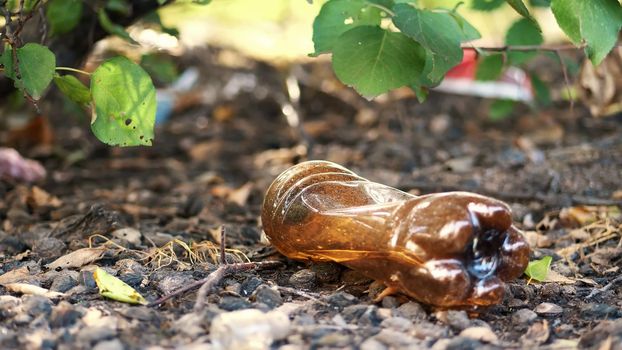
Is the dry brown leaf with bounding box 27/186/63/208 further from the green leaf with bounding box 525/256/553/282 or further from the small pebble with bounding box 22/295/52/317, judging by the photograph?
the green leaf with bounding box 525/256/553/282

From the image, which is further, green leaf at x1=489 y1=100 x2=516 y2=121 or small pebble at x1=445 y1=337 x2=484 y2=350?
green leaf at x1=489 y1=100 x2=516 y2=121

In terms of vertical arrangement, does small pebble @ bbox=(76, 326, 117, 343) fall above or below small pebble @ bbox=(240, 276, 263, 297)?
above

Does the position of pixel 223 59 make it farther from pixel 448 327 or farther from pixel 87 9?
pixel 448 327

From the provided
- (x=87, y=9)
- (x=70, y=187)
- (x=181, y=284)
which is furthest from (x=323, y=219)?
(x=70, y=187)

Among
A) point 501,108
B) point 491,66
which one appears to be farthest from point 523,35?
point 501,108

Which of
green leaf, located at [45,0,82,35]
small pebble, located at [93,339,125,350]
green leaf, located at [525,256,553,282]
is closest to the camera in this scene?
small pebble, located at [93,339,125,350]

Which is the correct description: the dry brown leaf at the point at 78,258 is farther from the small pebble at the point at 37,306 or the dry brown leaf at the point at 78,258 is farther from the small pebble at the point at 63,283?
the small pebble at the point at 37,306

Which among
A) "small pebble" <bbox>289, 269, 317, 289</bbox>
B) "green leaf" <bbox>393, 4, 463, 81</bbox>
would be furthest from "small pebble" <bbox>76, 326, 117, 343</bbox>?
"green leaf" <bbox>393, 4, 463, 81</bbox>

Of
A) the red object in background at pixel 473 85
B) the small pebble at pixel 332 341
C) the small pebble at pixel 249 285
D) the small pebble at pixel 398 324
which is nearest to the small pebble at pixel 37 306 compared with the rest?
the small pebble at pixel 249 285
